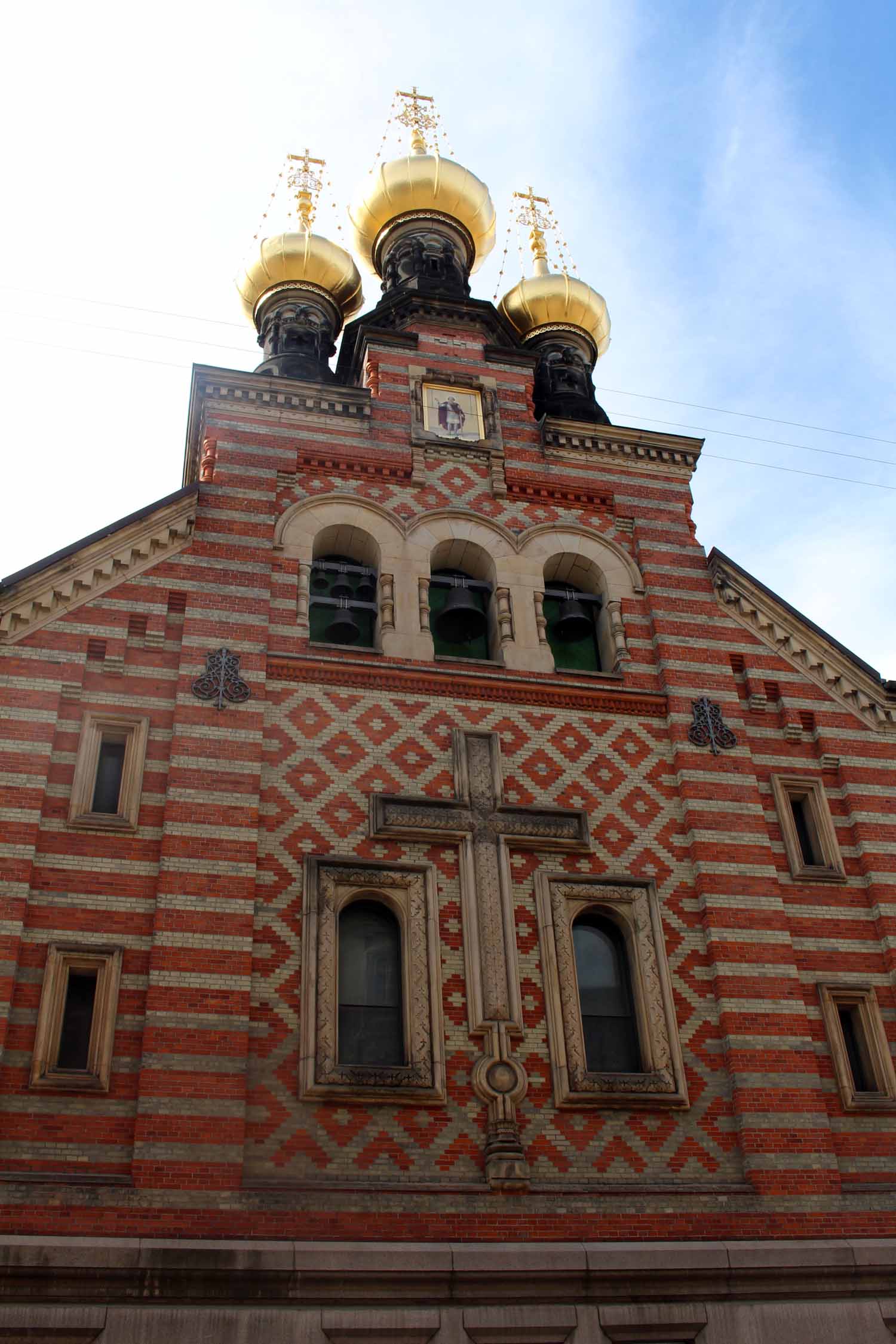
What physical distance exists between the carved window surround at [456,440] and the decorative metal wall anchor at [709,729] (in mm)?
3823

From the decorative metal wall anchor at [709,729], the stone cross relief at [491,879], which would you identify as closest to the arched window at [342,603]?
the stone cross relief at [491,879]

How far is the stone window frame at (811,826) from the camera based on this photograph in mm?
14133

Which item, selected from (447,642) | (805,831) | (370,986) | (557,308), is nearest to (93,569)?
(447,642)

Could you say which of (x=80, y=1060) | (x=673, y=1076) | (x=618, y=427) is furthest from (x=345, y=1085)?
(x=618, y=427)

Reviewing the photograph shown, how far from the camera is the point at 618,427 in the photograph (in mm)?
17453

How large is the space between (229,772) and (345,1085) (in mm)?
3345

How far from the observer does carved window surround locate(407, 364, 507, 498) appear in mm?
16500

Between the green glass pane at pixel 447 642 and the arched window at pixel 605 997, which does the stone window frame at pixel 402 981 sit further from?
the green glass pane at pixel 447 642

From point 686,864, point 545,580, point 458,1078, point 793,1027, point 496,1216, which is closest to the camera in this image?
point 496,1216

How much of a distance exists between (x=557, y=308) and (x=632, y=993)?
14.9 m

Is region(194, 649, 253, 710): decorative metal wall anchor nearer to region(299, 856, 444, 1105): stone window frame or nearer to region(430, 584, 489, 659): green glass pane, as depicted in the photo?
region(299, 856, 444, 1105): stone window frame

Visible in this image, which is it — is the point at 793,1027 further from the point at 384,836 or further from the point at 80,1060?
the point at 80,1060

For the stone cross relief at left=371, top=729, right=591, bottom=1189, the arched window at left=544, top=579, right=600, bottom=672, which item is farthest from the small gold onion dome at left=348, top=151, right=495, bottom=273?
the stone cross relief at left=371, top=729, right=591, bottom=1189

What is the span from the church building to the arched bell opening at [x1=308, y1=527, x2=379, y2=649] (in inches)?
2.0
